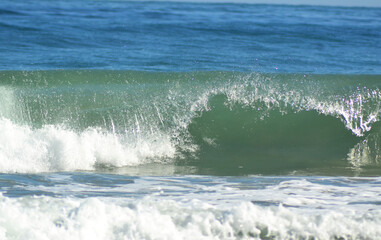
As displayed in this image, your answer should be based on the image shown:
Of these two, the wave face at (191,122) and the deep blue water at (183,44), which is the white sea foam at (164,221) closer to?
the wave face at (191,122)

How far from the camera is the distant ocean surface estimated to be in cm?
343

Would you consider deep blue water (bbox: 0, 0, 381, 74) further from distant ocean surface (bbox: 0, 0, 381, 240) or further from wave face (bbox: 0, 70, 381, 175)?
wave face (bbox: 0, 70, 381, 175)

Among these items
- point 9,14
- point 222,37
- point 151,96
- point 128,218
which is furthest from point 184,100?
point 9,14

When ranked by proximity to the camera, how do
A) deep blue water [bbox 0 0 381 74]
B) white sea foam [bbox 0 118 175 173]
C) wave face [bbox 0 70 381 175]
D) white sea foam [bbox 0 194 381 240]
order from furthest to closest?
deep blue water [bbox 0 0 381 74] < wave face [bbox 0 70 381 175] < white sea foam [bbox 0 118 175 173] < white sea foam [bbox 0 194 381 240]

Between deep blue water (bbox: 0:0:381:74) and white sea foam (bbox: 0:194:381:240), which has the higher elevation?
deep blue water (bbox: 0:0:381:74)

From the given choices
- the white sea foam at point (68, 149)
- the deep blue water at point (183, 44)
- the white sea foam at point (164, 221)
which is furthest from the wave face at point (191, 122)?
the deep blue water at point (183, 44)

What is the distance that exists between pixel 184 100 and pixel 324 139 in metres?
1.91

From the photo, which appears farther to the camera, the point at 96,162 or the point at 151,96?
the point at 151,96

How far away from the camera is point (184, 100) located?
6531mm

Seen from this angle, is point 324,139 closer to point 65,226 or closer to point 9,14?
point 65,226

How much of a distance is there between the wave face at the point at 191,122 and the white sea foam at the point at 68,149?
0.01 meters

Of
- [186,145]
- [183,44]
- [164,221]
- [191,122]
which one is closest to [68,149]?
[186,145]

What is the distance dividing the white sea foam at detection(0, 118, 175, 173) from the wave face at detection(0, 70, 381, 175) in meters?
0.01

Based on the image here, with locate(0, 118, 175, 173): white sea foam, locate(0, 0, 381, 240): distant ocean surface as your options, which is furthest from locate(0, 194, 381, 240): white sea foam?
locate(0, 118, 175, 173): white sea foam
